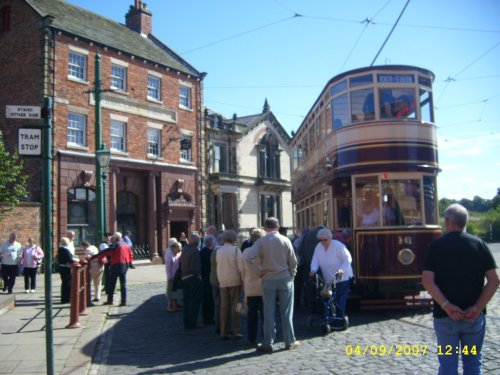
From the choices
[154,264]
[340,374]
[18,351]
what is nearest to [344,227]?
[340,374]

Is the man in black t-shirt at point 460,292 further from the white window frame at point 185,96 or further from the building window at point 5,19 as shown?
the white window frame at point 185,96

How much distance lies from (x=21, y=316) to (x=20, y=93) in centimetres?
1643

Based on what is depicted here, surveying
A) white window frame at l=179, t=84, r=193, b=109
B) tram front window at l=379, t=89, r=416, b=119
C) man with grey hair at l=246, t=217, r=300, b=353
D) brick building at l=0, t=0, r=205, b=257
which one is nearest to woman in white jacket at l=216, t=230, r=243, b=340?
man with grey hair at l=246, t=217, r=300, b=353

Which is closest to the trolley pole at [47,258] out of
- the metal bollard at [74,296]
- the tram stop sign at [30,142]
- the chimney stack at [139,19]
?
the tram stop sign at [30,142]

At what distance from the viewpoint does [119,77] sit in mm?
26812

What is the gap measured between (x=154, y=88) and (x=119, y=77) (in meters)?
2.48

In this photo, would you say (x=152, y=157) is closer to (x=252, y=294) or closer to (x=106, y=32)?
(x=106, y=32)

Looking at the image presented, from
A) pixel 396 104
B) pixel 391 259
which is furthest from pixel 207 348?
pixel 396 104

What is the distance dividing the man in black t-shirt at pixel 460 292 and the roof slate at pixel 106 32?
23.0 m

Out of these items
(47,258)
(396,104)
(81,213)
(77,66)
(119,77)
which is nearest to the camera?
(47,258)

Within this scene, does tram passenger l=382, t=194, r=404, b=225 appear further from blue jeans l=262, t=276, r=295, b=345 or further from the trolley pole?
the trolley pole

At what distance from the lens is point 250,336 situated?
783cm

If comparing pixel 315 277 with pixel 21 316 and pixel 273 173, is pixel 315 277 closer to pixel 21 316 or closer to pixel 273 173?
pixel 21 316

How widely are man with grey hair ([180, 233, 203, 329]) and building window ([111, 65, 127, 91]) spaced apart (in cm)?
1915
